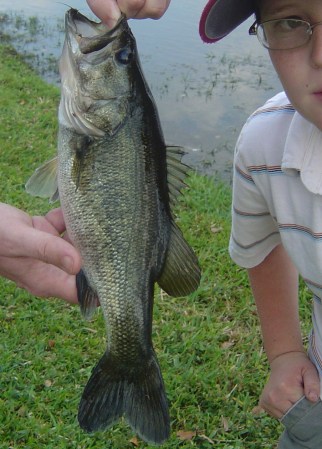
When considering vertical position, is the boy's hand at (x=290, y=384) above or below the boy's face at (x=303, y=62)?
below

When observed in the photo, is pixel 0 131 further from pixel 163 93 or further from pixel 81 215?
pixel 81 215

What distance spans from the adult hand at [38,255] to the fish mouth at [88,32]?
0.64 m

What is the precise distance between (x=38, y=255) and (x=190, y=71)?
9.48 m

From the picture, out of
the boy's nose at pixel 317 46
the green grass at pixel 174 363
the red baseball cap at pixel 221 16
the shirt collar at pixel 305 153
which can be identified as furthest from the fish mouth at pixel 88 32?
the green grass at pixel 174 363

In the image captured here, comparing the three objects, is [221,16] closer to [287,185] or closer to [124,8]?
[124,8]

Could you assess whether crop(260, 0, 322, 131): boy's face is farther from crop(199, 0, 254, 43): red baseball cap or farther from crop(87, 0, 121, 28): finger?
crop(87, 0, 121, 28): finger

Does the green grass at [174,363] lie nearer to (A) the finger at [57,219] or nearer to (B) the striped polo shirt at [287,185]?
(B) the striped polo shirt at [287,185]

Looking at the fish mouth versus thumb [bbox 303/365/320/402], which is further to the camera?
thumb [bbox 303/365/320/402]

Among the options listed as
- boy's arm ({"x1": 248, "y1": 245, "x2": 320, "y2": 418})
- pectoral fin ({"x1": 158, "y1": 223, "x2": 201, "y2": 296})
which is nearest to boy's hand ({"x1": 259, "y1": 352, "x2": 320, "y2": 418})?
boy's arm ({"x1": 248, "y1": 245, "x2": 320, "y2": 418})

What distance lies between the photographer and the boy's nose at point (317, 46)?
1854 millimetres

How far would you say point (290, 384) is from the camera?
2381 mm

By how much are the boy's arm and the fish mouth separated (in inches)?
43.8

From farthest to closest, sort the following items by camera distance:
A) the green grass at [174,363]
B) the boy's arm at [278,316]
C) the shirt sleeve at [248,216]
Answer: the green grass at [174,363], the boy's arm at [278,316], the shirt sleeve at [248,216]

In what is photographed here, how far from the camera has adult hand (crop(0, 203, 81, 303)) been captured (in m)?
1.95
